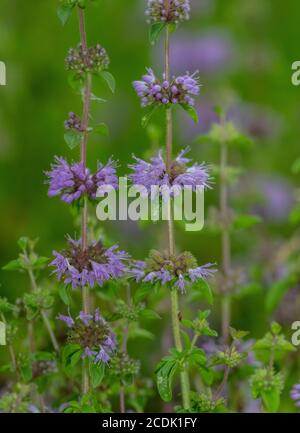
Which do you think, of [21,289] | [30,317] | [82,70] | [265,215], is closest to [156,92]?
[82,70]

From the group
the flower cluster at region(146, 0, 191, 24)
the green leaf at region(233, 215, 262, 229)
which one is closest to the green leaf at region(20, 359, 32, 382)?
the green leaf at region(233, 215, 262, 229)

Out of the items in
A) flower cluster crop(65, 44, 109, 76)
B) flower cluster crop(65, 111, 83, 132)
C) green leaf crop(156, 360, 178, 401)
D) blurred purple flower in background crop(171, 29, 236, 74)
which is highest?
blurred purple flower in background crop(171, 29, 236, 74)

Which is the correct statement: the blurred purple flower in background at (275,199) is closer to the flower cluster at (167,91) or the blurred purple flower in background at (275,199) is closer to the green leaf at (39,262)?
the green leaf at (39,262)

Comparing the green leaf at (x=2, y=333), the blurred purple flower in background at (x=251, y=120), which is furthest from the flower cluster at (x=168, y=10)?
the blurred purple flower in background at (x=251, y=120)

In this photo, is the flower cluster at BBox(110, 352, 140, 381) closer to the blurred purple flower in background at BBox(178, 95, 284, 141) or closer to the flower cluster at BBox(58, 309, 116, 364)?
the flower cluster at BBox(58, 309, 116, 364)

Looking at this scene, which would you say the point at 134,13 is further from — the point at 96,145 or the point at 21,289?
the point at 21,289

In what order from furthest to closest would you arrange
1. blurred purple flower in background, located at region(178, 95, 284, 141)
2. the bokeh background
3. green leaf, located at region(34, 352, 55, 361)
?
blurred purple flower in background, located at region(178, 95, 284, 141) < the bokeh background < green leaf, located at region(34, 352, 55, 361)
